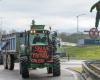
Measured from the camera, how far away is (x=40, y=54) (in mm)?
29125

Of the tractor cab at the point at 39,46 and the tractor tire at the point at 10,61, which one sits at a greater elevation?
the tractor cab at the point at 39,46

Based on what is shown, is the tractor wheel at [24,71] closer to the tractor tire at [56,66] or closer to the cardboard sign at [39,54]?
the cardboard sign at [39,54]

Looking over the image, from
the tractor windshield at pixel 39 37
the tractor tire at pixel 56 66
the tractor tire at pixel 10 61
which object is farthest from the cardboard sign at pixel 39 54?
the tractor tire at pixel 10 61

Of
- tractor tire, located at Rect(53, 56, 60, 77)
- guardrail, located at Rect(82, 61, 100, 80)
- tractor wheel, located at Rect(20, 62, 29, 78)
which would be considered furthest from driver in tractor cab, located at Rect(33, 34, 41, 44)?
guardrail, located at Rect(82, 61, 100, 80)

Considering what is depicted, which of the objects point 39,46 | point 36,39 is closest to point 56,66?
point 39,46

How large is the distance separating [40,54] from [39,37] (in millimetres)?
1225

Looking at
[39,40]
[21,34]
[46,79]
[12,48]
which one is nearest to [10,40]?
[12,48]

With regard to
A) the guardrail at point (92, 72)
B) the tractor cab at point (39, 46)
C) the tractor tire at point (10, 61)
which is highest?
the tractor cab at point (39, 46)

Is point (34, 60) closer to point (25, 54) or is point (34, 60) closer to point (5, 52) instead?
point (25, 54)

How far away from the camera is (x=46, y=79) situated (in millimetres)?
27188

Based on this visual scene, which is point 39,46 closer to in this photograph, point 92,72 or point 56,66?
point 56,66

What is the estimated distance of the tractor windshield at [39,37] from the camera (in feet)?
97.0

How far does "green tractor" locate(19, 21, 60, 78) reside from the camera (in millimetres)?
29000

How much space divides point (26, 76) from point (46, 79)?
191 centimetres
